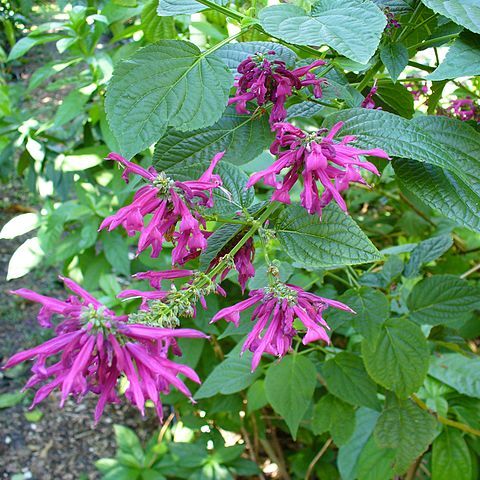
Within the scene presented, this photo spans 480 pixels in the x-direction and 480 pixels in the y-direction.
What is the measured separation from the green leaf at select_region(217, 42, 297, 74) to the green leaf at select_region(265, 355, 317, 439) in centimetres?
45

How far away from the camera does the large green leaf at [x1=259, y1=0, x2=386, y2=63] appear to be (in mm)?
359

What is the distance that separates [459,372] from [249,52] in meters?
0.62

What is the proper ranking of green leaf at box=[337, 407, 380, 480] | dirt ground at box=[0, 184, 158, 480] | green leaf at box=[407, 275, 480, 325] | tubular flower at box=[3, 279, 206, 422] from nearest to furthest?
tubular flower at box=[3, 279, 206, 422]
green leaf at box=[407, 275, 480, 325]
green leaf at box=[337, 407, 380, 480]
dirt ground at box=[0, 184, 158, 480]

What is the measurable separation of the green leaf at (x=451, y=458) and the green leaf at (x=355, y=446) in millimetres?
145

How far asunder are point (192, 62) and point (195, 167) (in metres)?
0.08

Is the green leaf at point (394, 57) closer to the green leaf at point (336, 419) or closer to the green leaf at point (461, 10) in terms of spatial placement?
the green leaf at point (461, 10)

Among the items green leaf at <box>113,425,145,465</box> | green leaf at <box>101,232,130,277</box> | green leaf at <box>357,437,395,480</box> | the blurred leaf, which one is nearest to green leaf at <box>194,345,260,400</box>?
green leaf at <box>357,437,395,480</box>

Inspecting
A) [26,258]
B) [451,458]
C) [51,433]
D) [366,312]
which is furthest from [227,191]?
[51,433]

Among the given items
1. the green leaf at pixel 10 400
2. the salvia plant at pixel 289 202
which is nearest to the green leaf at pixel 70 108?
the salvia plant at pixel 289 202

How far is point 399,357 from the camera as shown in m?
0.73

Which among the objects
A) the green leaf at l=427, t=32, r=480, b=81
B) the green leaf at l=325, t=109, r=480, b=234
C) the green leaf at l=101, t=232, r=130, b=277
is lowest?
the green leaf at l=101, t=232, r=130, b=277

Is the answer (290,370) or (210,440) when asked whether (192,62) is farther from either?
(210,440)

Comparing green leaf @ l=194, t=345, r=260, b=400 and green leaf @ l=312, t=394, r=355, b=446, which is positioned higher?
green leaf @ l=194, t=345, r=260, b=400

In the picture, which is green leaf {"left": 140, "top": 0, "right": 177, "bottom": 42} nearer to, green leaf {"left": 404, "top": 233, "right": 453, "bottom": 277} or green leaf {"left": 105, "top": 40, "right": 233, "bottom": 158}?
green leaf {"left": 105, "top": 40, "right": 233, "bottom": 158}
